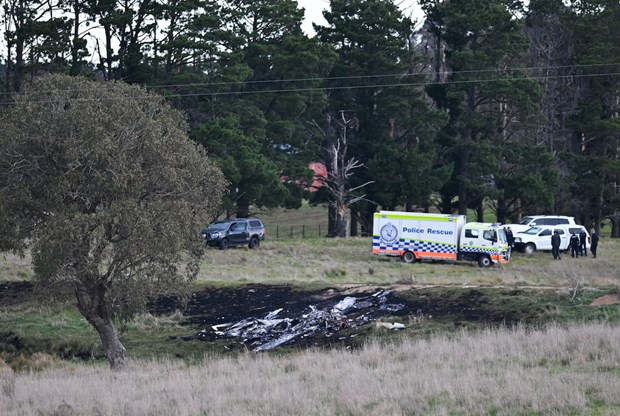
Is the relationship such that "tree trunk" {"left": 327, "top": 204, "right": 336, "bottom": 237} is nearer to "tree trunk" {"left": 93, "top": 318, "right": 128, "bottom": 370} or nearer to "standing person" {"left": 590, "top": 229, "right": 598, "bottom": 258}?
"standing person" {"left": 590, "top": 229, "right": 598, "bottom": 258}

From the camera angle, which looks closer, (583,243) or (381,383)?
(381,383)

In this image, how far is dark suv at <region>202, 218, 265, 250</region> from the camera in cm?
5200

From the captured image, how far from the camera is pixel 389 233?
47.8 m

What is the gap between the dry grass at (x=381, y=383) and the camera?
14.1 metres

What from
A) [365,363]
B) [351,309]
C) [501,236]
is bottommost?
[351,309]

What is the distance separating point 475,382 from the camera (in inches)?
607

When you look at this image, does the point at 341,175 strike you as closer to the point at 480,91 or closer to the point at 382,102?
the point at 382,102

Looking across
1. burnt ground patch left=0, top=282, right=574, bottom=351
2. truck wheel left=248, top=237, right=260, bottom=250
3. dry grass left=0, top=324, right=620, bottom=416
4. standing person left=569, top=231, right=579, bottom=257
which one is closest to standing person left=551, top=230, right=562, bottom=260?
standing person left=569, top=231, right=579, bottom=257

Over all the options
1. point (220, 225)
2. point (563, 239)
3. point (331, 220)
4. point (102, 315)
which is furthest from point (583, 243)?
point (102, 315)

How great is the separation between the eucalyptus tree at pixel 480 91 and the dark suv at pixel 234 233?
15200 millimetres

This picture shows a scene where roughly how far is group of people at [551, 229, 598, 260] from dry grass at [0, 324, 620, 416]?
27168mm

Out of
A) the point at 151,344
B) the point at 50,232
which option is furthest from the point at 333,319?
the point at 50,232

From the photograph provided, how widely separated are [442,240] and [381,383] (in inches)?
1228

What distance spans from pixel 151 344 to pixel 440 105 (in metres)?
39.6
